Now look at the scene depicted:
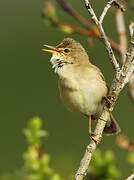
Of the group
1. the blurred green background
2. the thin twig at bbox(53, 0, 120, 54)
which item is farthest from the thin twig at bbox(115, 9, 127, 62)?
the blurred green background

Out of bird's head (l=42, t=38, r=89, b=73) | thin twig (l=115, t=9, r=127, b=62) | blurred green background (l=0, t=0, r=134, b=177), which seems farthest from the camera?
blurred green background (l=0, t=0, r=134, b=177)

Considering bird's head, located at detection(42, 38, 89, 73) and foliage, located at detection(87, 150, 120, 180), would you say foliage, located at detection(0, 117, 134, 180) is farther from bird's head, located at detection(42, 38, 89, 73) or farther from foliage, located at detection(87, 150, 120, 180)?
bird's head, located at detection(42, 38, 89, 73)

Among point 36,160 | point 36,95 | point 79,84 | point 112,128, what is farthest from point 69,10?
point 36,95

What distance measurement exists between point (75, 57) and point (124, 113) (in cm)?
561

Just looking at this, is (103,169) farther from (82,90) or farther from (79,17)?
(79,17)

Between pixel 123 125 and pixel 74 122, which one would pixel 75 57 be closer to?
pixel 123 125

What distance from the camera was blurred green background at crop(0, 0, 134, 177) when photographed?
9.31 m

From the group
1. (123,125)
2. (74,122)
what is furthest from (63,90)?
(74,122)

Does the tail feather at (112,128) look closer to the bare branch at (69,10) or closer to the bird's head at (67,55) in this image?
the bird's head at (67,55)

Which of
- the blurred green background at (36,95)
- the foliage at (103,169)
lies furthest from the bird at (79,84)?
the blurred green background at (36,95)

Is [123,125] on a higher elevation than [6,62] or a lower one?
lower

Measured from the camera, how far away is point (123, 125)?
9828mm

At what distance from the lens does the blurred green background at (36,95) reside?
9.31m

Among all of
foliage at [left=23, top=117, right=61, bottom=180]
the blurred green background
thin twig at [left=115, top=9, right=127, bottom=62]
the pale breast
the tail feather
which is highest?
the blurred green background
